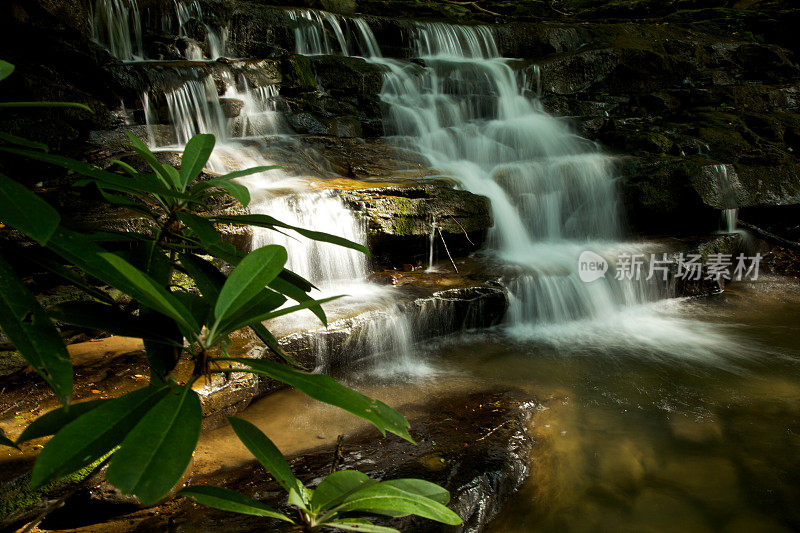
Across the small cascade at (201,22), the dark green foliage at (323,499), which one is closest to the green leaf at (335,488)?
the dark green foliage at (323,499)

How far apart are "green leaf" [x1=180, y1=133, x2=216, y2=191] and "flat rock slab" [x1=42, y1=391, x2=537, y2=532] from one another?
131cm

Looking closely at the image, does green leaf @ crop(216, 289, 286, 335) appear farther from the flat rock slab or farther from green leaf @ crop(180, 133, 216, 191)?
the flat rock slab

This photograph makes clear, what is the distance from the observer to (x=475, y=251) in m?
6.02

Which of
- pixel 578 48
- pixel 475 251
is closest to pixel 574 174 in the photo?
pixel 475 251

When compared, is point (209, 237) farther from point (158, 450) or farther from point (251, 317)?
point (158, 450)

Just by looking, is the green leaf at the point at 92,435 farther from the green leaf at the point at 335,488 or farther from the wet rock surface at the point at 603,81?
the wet rock surface at the point at 603,81

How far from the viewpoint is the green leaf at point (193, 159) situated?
0.95 metres

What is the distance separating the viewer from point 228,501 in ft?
2.37

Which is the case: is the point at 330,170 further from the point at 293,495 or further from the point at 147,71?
the point at 293,495

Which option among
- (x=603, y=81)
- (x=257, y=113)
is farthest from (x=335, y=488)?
(x=603, y=81)

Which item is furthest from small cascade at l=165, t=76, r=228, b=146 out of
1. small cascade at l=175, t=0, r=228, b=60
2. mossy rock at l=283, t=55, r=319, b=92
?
small cascade at l=175, t=0, r=228, b=60

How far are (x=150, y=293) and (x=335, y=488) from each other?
495 mm

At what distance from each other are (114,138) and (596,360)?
6188 mm

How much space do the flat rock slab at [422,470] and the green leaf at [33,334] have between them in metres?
1.37
